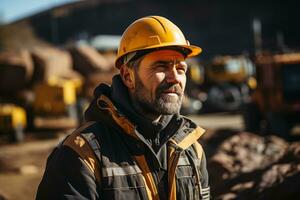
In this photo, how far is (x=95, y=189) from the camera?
7.36 ft

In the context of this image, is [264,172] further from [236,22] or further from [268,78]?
[236,22]

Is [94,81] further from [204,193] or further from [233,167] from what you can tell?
[204,193]

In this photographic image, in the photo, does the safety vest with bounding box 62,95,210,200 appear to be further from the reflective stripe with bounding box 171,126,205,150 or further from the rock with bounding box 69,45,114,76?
the rock with bounding box 69,45,114,76

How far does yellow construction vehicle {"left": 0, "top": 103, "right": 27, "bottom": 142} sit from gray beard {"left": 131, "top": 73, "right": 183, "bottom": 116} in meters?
13.4

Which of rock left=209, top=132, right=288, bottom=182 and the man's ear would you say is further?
rock left=209, top=132, right=288, bottom=182

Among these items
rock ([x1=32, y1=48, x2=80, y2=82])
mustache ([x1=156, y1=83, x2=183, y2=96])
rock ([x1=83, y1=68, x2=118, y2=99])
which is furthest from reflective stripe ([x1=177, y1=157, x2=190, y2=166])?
rock ([x1=32, y1=48, x2=80, y2=82])

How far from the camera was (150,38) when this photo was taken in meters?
2.54

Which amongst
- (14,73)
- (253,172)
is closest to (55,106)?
(14,73)

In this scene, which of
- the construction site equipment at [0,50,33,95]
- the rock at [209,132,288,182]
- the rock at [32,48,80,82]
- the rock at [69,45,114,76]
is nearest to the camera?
the rock at [209,132,288,182]

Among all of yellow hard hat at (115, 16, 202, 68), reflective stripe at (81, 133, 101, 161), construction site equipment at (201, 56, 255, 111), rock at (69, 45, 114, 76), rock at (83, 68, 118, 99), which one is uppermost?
yellow hard hat at (115, 16, 202, 68)

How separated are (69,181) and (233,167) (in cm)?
519

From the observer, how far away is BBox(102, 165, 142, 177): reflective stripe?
90.0 inches

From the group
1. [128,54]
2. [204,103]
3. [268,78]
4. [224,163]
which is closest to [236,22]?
[204,103]

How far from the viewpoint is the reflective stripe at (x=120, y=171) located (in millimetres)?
2285
